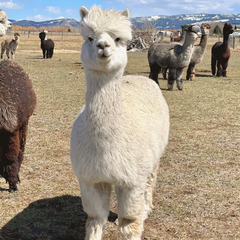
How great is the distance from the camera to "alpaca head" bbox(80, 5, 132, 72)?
1932 millimetres

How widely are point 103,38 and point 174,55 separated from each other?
7.72 m

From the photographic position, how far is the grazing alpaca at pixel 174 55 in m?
9.18

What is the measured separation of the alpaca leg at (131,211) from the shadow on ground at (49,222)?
64 cm

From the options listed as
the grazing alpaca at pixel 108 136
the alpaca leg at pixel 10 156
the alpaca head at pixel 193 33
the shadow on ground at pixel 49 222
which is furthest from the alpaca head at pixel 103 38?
the alpaca head at pixel 193 33

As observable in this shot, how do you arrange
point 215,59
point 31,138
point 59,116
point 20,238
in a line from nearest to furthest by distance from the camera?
point 20,238 < point 31,138 < point 59,116 < point 215,59

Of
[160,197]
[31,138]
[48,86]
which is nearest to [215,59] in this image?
[48,86]

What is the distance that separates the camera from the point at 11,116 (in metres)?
3.47

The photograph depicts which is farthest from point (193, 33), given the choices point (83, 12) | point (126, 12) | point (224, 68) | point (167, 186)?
point (83, 12)

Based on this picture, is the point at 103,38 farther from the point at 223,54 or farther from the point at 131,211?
the point at 223,54

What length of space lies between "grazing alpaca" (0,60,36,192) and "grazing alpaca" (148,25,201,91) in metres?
6.21

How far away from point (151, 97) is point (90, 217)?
133 centimetres

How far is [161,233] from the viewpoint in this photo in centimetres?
296

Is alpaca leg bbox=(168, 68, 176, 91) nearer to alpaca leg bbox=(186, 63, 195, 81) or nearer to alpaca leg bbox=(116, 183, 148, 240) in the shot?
alpaca leg bbox=(186, 63, 195, 81)

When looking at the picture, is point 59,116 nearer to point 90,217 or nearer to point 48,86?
point 48,86
